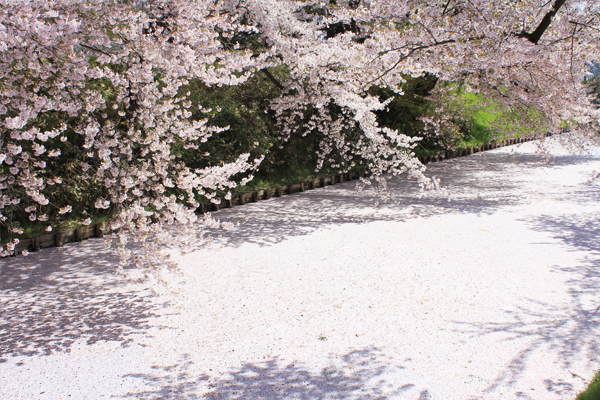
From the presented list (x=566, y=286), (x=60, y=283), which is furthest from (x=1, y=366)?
(x=566, y=286)

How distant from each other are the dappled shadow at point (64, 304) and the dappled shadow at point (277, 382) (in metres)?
0.76

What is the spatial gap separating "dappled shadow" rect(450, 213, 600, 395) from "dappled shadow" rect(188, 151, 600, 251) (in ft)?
9.69

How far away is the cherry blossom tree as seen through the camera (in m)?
4.14

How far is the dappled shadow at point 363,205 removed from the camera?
698 cm

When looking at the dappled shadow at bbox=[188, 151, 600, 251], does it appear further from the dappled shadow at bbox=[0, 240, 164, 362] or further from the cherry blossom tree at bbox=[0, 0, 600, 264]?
the dappled shadow at bbox=[0, 240, 164, 362]

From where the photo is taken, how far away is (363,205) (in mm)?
8531

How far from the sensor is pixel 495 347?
11.6 ft

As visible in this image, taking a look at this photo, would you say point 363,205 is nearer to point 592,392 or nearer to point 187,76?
point 187,76

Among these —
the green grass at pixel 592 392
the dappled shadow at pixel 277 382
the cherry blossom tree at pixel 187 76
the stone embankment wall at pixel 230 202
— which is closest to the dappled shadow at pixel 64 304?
the stone embankment wall at pixel 230 202

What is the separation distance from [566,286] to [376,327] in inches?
84.6

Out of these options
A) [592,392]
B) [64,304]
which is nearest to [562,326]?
[592,392]

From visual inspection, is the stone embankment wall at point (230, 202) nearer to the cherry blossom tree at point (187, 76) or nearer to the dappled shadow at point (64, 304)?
the dappled shadow at point (64, 304)

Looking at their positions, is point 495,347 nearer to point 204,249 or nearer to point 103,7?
point 204,249

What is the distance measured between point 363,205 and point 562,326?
4.85 metres
